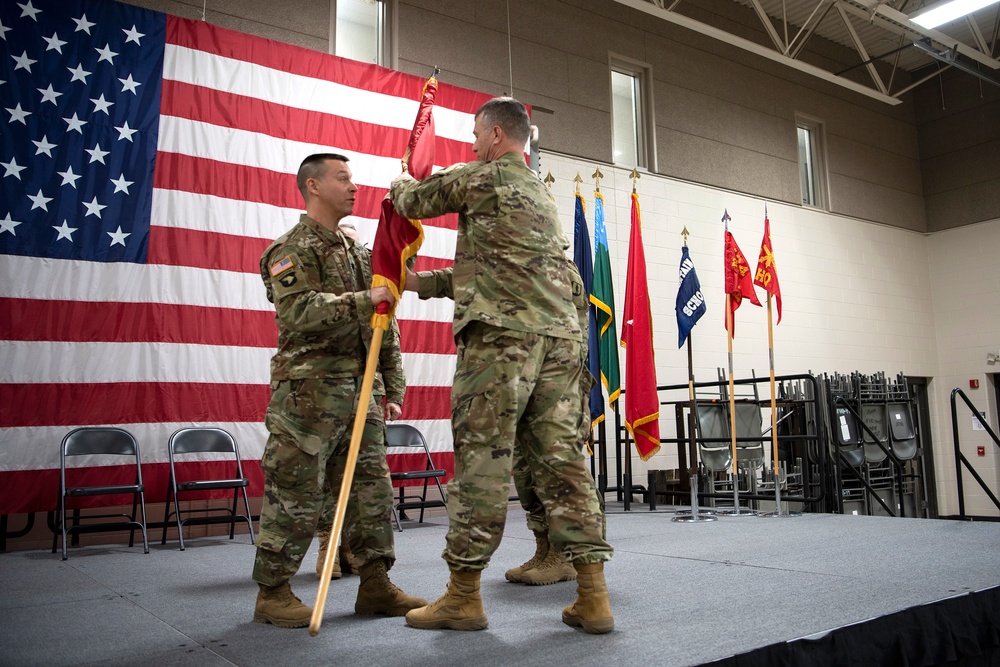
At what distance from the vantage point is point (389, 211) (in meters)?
2.36

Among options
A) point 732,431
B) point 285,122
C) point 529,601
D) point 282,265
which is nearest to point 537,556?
point 529,601

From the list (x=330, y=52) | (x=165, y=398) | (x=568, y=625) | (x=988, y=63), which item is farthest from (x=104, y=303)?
(x=988, y=63)

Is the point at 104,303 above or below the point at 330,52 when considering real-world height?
below

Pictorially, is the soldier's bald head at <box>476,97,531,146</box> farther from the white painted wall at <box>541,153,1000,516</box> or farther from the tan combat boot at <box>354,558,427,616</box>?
the white painted wall at <box>541,153,1000,516</box>

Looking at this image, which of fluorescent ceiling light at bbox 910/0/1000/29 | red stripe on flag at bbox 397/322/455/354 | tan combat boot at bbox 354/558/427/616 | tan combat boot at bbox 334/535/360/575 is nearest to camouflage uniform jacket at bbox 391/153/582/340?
tan combat boot at bbox 354/558/427/616

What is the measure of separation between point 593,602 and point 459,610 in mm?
370

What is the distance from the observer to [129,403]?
4.74 m

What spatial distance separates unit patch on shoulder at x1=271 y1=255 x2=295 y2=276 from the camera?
2282mm

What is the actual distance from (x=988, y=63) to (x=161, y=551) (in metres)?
10.7

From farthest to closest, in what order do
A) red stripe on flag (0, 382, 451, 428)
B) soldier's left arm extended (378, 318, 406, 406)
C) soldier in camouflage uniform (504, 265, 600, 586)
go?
red stripe on flag (0, 382, 451, 428)
soldier in camouflage uniform (504, 265, 600, 586)
soldier's left arm extended (378, 318, 406, 406)

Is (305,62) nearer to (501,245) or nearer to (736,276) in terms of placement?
(736,276)

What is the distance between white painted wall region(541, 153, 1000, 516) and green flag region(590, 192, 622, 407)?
1811mm

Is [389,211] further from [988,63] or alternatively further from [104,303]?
[988,63]

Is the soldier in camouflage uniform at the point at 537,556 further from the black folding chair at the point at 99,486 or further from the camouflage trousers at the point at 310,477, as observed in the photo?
the black folding chair at the point at 99,486
